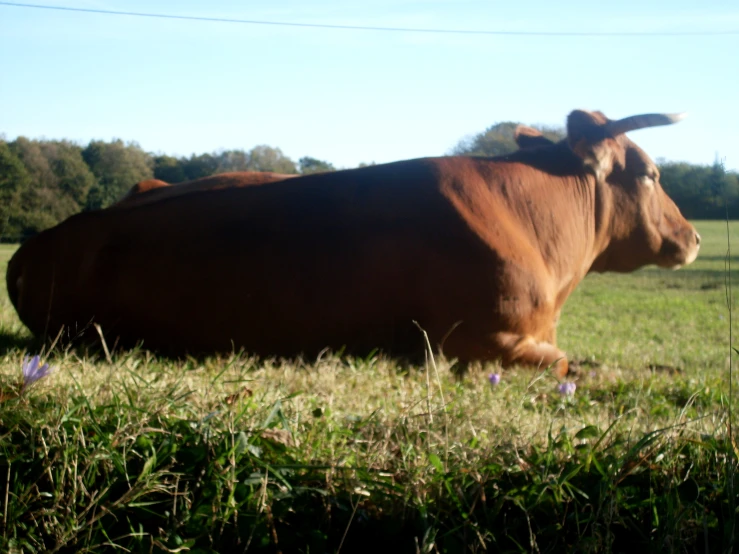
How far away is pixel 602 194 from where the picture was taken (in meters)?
6.72

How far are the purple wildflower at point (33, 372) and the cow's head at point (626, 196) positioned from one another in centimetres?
459

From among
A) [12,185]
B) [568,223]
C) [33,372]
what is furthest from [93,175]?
[33,372]

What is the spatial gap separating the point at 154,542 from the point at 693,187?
5.60 metres

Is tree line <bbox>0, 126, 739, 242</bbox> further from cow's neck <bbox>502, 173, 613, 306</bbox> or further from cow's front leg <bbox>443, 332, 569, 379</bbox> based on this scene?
cow's front leg <bbox>443, 332, 569, 379</bbox>

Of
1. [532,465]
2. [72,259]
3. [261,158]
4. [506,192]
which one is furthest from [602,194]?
[261,158]

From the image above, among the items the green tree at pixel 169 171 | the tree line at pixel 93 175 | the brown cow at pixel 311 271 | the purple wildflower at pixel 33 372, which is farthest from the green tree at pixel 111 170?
the purple wildflower at pixel 33 372

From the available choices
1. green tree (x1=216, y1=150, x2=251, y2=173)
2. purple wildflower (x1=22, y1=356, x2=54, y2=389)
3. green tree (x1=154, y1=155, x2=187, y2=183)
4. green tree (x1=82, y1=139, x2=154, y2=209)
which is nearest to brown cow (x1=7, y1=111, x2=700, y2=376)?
purple wildflower (x1=22, y1=356, x2=54, y2=389)

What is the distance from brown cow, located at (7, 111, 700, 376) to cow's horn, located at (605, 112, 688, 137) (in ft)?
4.98

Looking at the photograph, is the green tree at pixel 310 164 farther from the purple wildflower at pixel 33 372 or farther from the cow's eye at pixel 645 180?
the purple wildflower at pixel 33 372

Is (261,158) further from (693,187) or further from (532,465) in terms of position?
(532,465)

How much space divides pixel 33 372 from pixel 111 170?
5.79 meters

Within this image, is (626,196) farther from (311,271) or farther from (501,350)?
(311,271)

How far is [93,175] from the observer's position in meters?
8.24

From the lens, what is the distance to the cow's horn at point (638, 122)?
6684 millimetres
